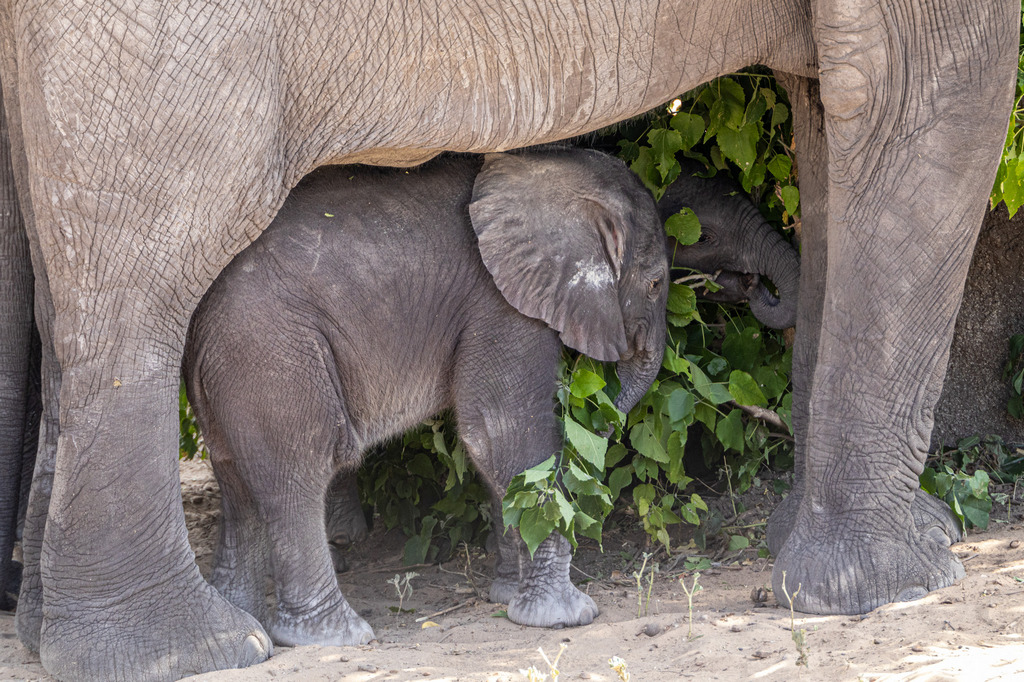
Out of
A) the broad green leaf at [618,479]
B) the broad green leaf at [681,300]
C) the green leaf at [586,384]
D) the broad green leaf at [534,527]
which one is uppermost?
the broad green leaf at [681,300]

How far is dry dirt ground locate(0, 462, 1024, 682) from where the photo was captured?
3.09 meters

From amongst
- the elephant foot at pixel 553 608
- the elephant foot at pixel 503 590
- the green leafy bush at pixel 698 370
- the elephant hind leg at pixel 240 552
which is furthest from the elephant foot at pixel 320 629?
the green leafy bush at pixel 698 370

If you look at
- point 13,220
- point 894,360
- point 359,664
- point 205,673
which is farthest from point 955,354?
point 13,220

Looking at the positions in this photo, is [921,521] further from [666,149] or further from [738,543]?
[666,149]

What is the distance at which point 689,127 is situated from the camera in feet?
14.6

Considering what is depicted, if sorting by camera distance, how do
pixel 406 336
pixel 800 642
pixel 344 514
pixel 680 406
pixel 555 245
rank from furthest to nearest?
pixel 344 514, pixel 680 406, pixel 555 245, pixel 406 336, pixel 800 642

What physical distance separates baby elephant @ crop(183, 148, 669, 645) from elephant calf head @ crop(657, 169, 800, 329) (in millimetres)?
315

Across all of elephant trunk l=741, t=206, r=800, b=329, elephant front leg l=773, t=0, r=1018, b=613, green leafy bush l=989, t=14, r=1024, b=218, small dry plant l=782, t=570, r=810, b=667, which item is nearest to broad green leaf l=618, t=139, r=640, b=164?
elephant trunk l=741, t=206, r=800, b=329

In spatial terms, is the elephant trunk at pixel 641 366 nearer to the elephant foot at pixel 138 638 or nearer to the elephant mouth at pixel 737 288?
the elephant mouth at pixel 737 288

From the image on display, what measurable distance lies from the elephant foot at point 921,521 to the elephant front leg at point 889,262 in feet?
0.59

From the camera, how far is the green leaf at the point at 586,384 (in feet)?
13.4

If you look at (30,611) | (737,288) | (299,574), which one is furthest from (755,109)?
(30,611)

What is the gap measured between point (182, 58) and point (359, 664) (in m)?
1.79

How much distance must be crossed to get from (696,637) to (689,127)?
1.97 metres
